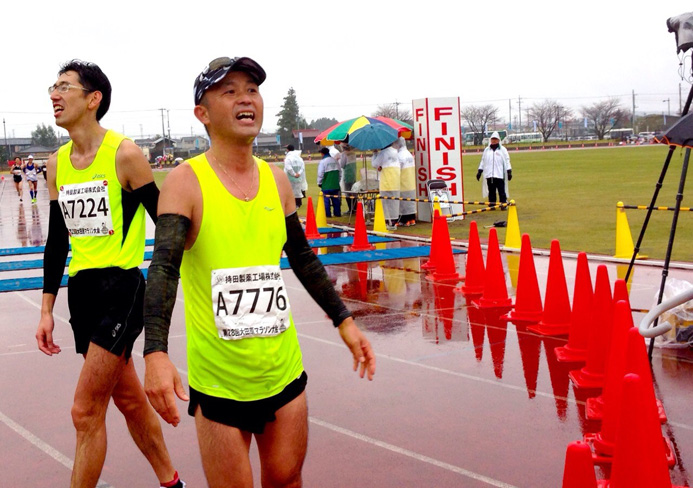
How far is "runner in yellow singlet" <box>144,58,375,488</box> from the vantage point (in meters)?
3.02

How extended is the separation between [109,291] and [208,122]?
1319mm

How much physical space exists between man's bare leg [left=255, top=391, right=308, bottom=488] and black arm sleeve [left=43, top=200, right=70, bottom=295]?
1872mm

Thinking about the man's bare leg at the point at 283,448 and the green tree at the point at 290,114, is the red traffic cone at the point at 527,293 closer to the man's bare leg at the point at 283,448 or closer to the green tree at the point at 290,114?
the man's bare leg at the point at 283,448

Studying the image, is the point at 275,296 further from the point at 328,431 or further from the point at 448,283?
the point at 448,283

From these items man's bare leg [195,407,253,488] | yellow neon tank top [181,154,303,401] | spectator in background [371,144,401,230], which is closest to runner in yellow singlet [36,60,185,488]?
yellow neon tank top [181,154,303,401]

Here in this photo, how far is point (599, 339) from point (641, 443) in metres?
2.64

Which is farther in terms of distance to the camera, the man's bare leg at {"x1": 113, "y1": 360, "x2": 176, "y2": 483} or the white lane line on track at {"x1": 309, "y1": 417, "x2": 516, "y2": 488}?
A: the white lane line on track at {"x1": 309, "y1": 417, "x2": 516, "y2": 488}

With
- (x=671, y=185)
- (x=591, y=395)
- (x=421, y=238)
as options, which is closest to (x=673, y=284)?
(x=591, y=395)

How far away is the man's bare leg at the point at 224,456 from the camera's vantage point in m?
3.01

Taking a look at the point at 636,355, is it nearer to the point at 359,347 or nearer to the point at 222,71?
the point at 359,347

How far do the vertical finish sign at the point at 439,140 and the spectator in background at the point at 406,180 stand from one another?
44 centimetres

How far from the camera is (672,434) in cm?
546

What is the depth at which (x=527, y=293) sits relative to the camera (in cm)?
912

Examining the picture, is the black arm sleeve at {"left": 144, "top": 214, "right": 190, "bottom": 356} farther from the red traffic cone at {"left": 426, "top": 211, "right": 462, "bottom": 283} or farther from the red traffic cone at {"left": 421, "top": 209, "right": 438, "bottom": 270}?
the red traffic cone at {"left": 421, "top": 209, "right": 438, "bottom": 270}
